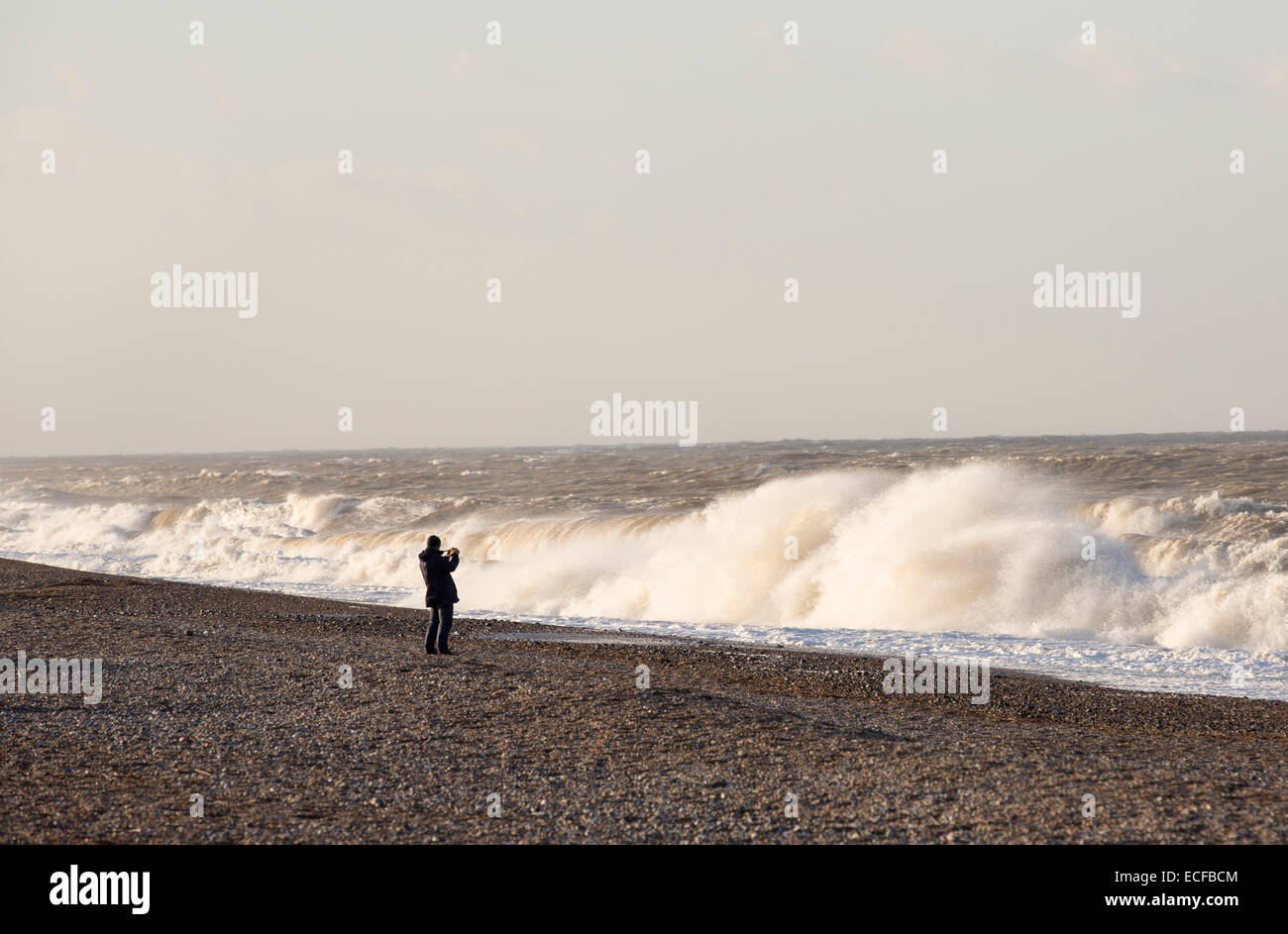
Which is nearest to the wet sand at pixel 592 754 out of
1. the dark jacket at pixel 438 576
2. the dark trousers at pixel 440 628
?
the dark trousers at pixel 440 628

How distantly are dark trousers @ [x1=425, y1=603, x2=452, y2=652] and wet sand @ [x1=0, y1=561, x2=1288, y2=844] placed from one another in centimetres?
77

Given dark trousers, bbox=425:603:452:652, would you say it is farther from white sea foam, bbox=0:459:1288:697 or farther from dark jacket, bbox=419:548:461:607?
white sea foam, bbox=0:459:1288:697

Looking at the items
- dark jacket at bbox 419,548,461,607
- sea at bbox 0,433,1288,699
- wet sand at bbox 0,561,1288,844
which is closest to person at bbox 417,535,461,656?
dark jacket at bbox 419,548,461,607

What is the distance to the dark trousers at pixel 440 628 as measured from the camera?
49.1 feet

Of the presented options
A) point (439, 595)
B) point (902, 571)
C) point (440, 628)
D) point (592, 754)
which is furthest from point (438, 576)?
point (902, 571)

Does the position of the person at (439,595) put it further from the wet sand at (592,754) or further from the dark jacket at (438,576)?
the wet sand at (592,754)

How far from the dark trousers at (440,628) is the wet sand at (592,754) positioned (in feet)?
2.54

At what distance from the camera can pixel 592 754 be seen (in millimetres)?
9656

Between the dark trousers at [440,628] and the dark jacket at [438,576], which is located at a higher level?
the dark jacket at [438,576]

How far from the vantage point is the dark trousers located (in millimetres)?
14953

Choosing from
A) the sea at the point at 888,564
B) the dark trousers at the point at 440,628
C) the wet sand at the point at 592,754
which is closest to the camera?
the wet sand at the point at 592,754

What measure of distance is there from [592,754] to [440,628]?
577 cm

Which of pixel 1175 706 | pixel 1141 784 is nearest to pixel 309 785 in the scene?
pixel 1141 784

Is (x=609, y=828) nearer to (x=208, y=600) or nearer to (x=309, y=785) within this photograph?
(x=309, y=785)
